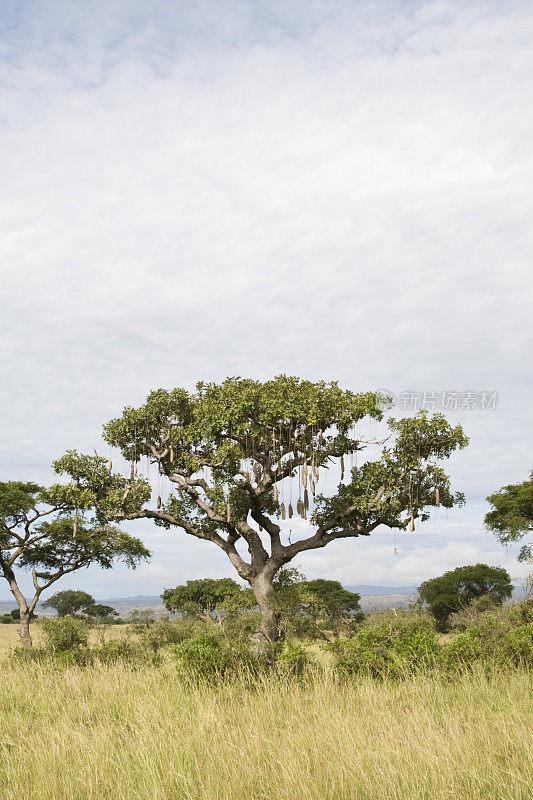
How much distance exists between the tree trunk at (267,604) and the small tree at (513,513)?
16.0 metres

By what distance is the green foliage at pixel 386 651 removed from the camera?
1154 cm

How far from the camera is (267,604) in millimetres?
19906

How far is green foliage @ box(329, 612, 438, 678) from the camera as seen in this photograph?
1154 centimetres

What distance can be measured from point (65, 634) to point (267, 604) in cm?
653

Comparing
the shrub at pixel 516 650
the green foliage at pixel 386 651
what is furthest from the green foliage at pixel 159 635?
the shrub at pixel 516 650

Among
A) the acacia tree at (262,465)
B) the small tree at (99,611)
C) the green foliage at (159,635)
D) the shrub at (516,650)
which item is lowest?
the small tree at (99,611)

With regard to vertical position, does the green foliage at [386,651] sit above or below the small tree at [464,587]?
above

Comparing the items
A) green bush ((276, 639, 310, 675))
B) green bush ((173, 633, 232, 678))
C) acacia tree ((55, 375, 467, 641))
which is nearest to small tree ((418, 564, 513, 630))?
acacia tree ((55, 375, 467, 641))

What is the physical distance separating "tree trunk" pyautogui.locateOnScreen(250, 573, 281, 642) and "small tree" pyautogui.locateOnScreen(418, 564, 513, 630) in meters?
29.4

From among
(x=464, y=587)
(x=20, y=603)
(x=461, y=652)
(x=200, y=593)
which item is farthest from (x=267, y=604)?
(x=464, y=587)

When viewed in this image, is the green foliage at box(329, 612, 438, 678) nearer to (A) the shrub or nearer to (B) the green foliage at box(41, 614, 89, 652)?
(A) the shrub

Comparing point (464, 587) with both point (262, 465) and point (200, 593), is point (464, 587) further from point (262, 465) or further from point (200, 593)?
point (262, 465)

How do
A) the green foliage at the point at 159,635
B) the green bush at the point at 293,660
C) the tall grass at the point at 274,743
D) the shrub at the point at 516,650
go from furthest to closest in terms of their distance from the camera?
the green foliage at the point at 159,635 → the shrub at the point at 516,650 → the green bush at the point at 293,660 → the tall grass at the point at 274,743

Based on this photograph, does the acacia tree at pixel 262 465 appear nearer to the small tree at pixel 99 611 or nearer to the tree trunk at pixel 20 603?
the tree trunk at pixel 20 603
